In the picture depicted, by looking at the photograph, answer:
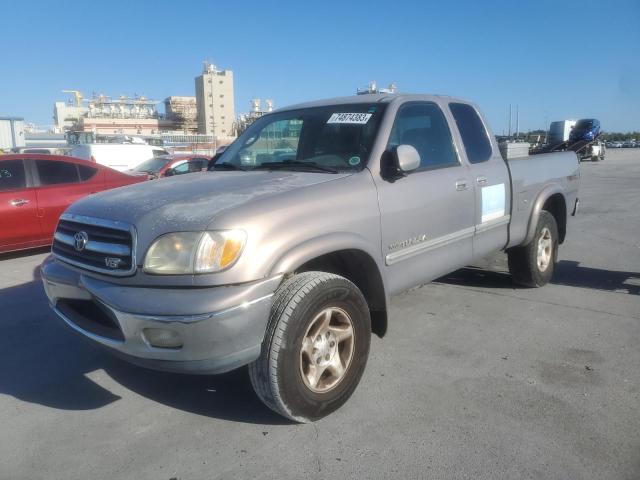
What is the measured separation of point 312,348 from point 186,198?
108 cm

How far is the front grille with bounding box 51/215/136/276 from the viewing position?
2.61m

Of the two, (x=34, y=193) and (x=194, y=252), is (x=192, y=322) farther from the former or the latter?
(x=34, y=193)

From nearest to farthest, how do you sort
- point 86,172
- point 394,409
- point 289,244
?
point 289,244 → point 394,409 → point 86,172

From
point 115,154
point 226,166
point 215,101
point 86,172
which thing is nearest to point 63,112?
point 215,101

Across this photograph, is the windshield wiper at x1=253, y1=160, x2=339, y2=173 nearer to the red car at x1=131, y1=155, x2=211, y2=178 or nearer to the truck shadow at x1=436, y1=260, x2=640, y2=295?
the truck shadow at x1=436, y1=260, x2=640, y2=295

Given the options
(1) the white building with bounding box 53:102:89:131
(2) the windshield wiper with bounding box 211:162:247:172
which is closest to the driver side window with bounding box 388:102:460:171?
(2) the windshield wiper with bounding box 211:162:247:172

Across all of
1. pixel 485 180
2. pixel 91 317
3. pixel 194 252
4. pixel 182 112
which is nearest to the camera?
pixel 194 252

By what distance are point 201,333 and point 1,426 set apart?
156 cm

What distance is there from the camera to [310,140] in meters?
3.79

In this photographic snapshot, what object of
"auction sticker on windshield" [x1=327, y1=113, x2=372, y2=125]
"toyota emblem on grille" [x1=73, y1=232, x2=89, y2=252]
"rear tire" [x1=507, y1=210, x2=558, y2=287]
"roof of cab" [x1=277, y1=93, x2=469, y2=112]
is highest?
"roof of cab" [x1=277, y1=93, x2=469, y2=112]

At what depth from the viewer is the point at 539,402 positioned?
3.04m

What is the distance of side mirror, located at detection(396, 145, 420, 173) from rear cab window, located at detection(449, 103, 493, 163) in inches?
42.6

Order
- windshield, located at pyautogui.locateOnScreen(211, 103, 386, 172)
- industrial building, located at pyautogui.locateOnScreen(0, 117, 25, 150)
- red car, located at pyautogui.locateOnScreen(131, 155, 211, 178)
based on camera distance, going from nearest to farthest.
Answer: windshield, located at pyautogui.locateOnScreen(211, 103, 386, 172)
red car, located at pyautogui.locateOnScreen(131, 155, 211, 178)
industrial building, located at pyautogui.locateOnScreen(0, 117, 25, 150)

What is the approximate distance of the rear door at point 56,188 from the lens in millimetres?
7230
